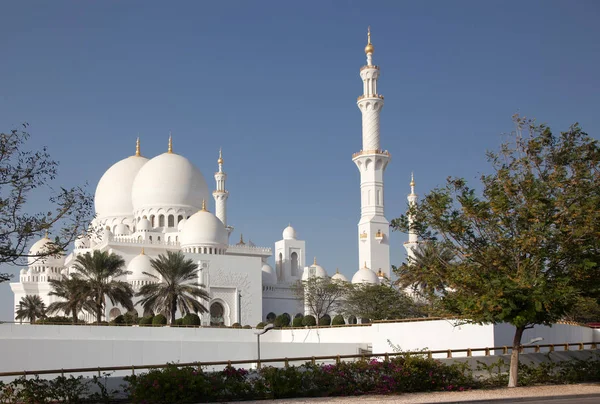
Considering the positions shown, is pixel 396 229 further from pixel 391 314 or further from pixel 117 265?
pixel 391 314

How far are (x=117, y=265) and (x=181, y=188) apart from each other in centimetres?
1907

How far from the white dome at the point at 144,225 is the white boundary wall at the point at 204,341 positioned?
19.3 m

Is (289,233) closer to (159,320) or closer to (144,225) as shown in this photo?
(144,225)

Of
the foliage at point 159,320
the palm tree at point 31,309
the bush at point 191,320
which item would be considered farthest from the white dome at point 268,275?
the foliage at point 159,320

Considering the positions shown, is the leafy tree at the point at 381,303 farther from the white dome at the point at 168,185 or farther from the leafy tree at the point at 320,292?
the white dome at the point at 168,185

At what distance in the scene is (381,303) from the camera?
173 feet

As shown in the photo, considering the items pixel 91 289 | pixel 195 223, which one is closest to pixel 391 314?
pixel 195 223

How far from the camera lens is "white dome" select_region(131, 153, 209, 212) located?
2424 inches

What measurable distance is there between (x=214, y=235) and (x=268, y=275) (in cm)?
875

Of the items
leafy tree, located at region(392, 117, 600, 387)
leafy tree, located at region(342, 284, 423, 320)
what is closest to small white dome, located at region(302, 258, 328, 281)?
leafy tree, located at region(342, 284, 423, 320)

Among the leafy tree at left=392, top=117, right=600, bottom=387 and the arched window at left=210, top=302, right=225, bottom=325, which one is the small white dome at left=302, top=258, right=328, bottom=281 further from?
the leafy tree at left=392, top=117, right=600, bottom=387

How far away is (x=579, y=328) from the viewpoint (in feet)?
105

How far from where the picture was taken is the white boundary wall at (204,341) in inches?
1124

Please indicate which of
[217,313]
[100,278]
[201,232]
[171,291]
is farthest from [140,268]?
[100,278]
